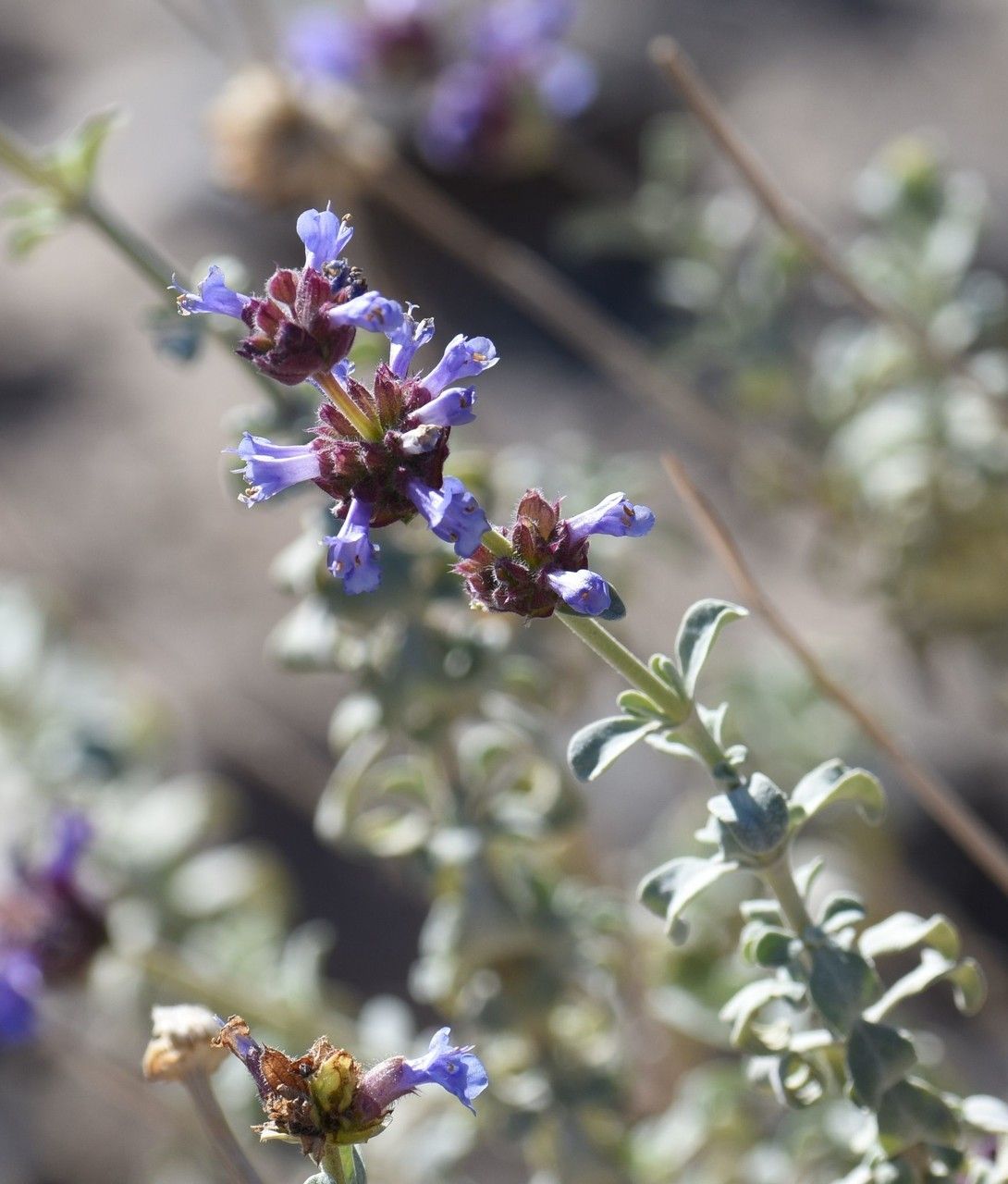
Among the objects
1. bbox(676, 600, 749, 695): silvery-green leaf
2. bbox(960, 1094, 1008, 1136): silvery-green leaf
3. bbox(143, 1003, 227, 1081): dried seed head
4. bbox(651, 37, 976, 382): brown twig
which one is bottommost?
bbox(960, 1094, 1008, 1136): silvery-green leaf

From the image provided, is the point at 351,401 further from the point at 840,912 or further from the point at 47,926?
the point at 47,926

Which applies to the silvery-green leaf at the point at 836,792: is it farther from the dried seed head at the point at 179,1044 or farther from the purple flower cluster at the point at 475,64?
the purple flower cluster at the point at 475,64

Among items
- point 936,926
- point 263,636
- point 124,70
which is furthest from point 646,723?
point 124,70

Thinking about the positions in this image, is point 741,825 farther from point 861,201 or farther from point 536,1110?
point 861,201

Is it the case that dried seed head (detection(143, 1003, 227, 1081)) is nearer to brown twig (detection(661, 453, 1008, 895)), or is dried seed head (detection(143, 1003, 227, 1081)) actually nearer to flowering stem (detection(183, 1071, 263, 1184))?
flowering stem (detection(183, 1071, 263, 1184))

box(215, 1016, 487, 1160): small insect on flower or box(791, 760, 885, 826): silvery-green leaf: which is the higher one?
box(791, 760, 885, 826): silvery-green leaf

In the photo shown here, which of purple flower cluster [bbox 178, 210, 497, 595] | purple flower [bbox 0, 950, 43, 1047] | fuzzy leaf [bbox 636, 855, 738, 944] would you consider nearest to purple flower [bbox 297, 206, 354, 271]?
purple flower cluster [bbox 178, 210, 497, 595]

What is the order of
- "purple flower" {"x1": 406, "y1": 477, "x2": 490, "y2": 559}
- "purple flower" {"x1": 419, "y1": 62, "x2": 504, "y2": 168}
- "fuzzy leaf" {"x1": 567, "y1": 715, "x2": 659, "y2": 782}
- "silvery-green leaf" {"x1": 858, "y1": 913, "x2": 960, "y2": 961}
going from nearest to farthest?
"purple flower" {"x1": 406, "y1": 477, "x2": 490, "y2": 559} < "fuzzy leaf" {"x1": 567, "y1": 715, "x2": 659, "y2": 782} < "silvery-green leaf" {"x1": 858, "y1": 913, "x2": 960, "y2": 961} < "purple flower" {"x1": 419, "y1": 62, "x2": 504, "y2": 168}
